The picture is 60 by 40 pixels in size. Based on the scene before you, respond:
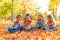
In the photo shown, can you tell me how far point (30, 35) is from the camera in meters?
2.36

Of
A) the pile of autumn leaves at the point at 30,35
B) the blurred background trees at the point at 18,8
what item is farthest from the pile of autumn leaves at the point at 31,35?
the blurred background trees at the point at 18,8

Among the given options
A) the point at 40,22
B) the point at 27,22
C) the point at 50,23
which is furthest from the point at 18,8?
the point at 50,23

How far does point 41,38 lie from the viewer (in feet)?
7.54

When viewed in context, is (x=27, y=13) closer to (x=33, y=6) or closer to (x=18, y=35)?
(x=33, y=6)

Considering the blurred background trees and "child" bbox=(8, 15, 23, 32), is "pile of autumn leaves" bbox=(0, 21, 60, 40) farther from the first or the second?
the blurred background trees

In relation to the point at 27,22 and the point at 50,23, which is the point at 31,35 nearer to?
the point at 27,22

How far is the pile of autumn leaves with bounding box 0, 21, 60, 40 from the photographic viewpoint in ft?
7.54

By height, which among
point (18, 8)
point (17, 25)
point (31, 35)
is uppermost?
point (18, 8)

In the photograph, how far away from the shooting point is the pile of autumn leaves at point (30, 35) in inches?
90.5

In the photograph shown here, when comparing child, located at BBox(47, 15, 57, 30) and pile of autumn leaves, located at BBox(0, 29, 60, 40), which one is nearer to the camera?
Answer: pile of autumn leaves, located at BBox(0, 29, 60, 40)

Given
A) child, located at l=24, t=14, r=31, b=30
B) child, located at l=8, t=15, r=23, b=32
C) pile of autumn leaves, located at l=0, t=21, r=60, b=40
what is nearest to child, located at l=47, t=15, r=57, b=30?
pile of autumn leaves, located at l=0, t=21, r=60, b=40

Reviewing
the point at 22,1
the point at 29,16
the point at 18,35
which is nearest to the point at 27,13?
the point at 29,16

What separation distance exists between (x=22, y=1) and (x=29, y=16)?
0.85 ft

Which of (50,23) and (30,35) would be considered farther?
(50,23)
